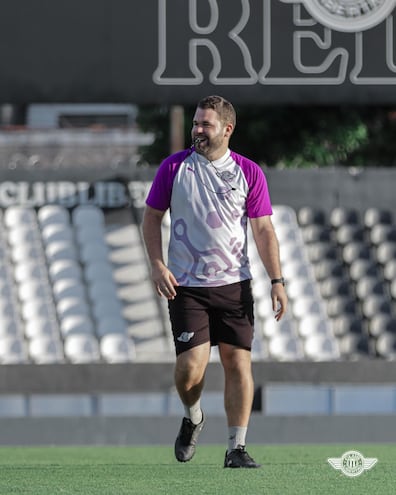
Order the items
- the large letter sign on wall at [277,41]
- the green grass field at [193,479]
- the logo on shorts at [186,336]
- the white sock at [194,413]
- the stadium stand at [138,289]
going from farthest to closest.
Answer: the stadium stand at [138,289] → the large letter sign on wall at [277,41] → the white sock at [194,413] → the logo on shorts at [186,336] → the green grass field at [193,479]

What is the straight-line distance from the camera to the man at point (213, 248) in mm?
7039

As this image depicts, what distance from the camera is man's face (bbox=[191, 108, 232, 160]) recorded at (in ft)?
23.1

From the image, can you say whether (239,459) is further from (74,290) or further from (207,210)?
(74,290)

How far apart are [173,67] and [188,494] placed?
8.33 m

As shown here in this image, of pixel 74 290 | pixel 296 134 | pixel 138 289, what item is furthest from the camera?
pixel 296 134

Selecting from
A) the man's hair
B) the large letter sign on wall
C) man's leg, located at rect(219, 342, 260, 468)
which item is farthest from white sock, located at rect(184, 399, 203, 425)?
the large letter sign on wall

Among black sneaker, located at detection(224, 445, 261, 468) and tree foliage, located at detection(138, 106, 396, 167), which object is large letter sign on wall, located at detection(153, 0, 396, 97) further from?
tree foliage, located at detection(138, 106, 396, 167)

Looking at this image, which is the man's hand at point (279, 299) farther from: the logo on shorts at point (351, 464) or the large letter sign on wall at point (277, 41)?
the large letter sign on wall at point (277, 41)

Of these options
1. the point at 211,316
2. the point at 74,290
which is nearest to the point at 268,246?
the point at 211,316

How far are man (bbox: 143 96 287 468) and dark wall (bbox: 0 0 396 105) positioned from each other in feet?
21.7

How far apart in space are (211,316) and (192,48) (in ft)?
22.5

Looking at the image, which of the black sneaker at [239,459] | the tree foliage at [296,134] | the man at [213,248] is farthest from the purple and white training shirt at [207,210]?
the tree foliage at [296,134]

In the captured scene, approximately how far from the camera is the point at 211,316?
711cm

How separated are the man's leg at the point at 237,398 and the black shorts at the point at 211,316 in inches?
2.3
